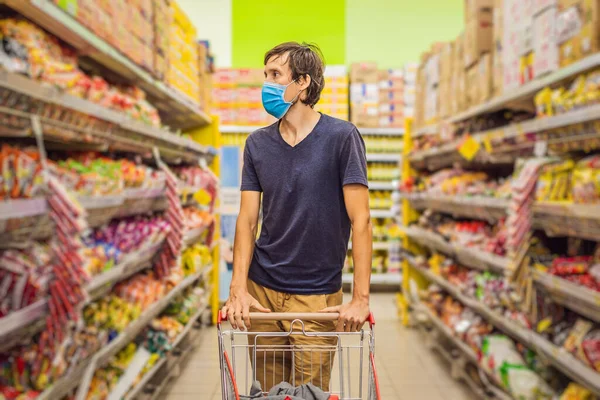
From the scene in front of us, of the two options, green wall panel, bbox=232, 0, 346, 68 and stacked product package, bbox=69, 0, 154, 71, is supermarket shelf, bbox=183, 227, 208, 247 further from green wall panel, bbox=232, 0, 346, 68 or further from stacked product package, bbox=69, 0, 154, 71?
green wall panel, bbox=232, 0, 346, 68

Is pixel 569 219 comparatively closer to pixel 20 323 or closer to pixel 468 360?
pixel 468 360

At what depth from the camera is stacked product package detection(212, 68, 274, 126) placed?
272 inches

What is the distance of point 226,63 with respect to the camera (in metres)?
7.74

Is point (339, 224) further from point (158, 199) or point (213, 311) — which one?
point (213, 311)

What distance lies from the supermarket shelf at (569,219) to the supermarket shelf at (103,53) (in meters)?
2.14

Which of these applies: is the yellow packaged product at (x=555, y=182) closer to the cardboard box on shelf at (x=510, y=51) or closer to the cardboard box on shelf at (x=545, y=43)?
the cardboard box on shelf at (x=545, y=43)

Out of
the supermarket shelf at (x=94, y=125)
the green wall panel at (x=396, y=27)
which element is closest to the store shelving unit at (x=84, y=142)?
the supermarket shelf at (x=94, y=125)

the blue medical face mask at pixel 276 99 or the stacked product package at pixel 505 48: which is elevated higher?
the stacked product package at pixel 505 48

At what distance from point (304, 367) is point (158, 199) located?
5.96 ft

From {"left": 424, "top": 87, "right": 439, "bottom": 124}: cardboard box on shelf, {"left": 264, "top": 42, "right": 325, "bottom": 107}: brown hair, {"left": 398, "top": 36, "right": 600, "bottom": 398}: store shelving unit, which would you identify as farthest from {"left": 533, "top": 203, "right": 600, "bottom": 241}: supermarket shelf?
{"left": 424, "top": 87, "right": 439, "bottom": 124}: cardboard box on shelf

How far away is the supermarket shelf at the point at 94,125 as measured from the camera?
1614 mm

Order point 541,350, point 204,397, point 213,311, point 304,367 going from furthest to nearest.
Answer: point 213,311
point 204,397
point 541,350
point 304,367

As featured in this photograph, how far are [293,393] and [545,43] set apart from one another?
2.14 m

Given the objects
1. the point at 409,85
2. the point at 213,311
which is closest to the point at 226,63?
the point at 409,85
